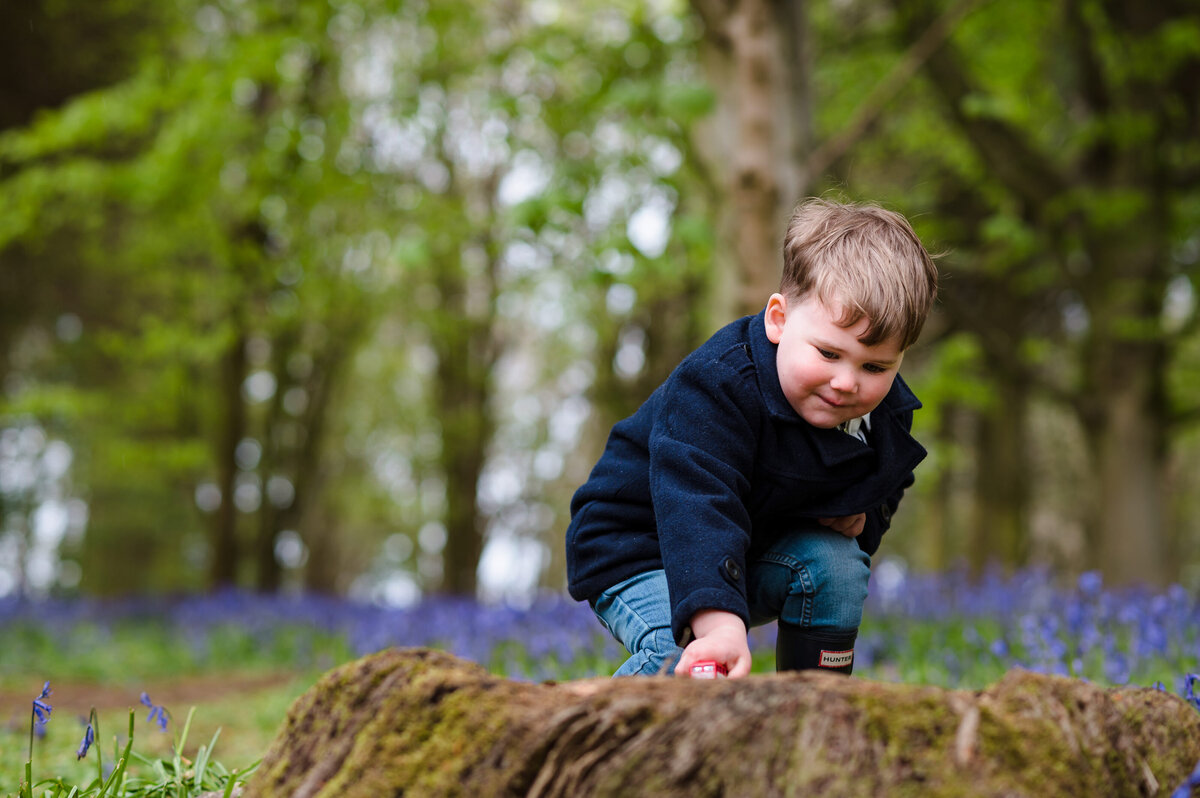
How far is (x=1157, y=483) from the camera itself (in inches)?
339

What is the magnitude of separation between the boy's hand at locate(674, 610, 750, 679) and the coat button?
8 centimetres

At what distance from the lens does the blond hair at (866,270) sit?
201 cm

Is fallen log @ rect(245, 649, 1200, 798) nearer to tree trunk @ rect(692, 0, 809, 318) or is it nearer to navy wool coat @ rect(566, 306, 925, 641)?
navy wool coat @ rect(566, 306, 925, 641)

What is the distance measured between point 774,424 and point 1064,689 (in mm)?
846

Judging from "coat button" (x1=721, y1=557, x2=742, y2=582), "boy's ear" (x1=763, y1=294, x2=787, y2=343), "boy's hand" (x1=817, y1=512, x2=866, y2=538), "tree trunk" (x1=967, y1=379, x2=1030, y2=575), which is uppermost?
"boy's ear" (x1=763, y1=294, x2=787, y2=343)

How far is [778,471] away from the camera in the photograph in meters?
2.22

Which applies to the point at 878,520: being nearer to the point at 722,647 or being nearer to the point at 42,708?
the point at 722,647

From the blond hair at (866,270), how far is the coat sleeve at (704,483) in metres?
0.28

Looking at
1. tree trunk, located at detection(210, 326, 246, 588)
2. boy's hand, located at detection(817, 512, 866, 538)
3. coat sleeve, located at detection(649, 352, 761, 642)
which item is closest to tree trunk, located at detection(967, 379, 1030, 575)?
tree trunk, located at detection(210, 326, 246, 588)

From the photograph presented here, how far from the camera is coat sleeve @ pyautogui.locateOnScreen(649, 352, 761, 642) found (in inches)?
77.2

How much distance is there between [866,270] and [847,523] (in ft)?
2.28

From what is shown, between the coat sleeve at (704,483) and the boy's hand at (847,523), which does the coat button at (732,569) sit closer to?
the coat sleeve at (704,483)

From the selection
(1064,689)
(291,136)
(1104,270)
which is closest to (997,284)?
(1104,270)

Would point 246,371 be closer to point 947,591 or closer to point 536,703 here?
point 947,591
